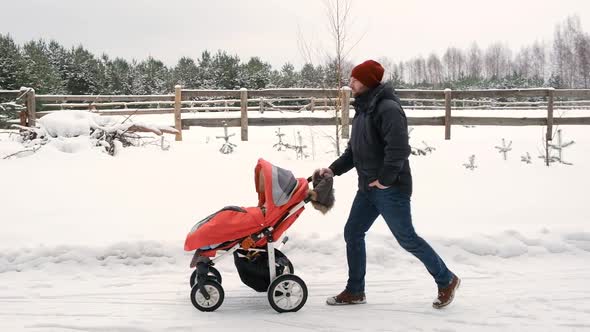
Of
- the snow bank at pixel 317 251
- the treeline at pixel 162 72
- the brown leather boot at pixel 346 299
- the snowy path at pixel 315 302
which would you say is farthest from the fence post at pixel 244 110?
the brown leather boot at pixel 346 299

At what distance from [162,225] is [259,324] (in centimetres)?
250

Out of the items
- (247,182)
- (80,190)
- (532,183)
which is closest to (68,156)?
(80,190)

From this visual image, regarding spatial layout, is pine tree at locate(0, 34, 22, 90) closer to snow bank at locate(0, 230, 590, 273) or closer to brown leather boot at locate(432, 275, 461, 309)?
snow bank at locate(0, 230, 590, 273)

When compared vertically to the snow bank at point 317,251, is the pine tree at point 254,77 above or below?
above

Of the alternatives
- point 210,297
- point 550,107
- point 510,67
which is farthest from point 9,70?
point 510,67

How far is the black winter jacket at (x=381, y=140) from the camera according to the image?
365cm

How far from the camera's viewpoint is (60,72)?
120 ft

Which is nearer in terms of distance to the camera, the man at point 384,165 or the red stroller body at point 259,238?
the man at point 384,165

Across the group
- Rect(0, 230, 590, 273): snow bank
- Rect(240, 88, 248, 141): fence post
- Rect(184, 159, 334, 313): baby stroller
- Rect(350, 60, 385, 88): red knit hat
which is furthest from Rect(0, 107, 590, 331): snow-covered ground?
Rect(240, 88, 248, 141): fence post

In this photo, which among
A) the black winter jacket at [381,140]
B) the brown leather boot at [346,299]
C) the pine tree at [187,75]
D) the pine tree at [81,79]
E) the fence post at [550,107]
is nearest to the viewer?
the black winter jacket at [381,140]

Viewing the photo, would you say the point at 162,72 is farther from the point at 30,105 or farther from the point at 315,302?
the point at 315,302

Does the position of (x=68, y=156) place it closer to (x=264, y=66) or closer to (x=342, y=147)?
(x=342, y=147)

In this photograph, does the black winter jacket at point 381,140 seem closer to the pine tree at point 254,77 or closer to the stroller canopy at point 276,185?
the stroller canopy at point 276,185

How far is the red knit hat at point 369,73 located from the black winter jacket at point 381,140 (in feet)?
0.17
